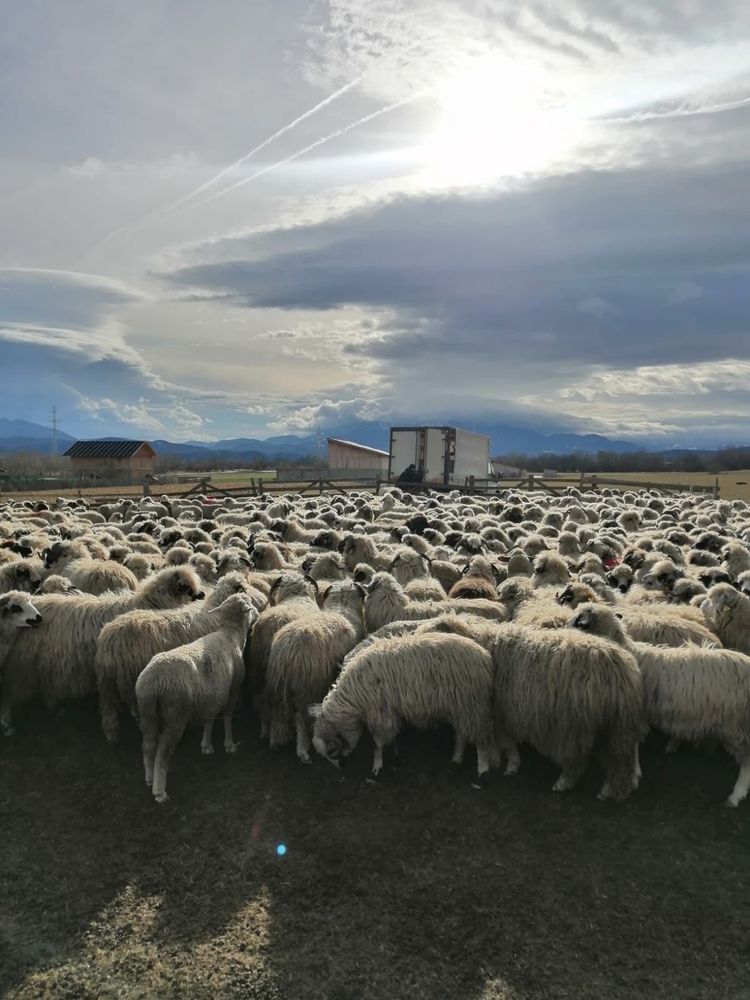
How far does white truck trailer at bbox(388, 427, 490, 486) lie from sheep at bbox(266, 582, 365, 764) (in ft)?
111

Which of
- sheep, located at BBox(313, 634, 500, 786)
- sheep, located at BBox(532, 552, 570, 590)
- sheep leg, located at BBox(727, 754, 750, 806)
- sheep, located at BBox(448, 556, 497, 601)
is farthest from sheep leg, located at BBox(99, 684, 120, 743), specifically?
sheep leg, located at BBox(727, 754, 750, 806)

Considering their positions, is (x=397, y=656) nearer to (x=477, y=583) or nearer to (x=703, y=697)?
(x=703, y=697)

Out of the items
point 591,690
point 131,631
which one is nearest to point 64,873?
point 131,631

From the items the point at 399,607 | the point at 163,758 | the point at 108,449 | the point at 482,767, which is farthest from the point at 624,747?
the point at 108,449

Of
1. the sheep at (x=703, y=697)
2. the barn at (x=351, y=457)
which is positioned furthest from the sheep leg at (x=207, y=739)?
the barn at (x=351, y=457)

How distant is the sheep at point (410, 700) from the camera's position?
664cm

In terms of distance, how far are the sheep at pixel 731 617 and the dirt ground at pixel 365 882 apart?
4.44 ft

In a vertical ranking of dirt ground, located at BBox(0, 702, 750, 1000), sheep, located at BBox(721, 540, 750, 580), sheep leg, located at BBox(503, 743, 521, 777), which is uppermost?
sheep, located at BBox(721, 540, 750, 580)

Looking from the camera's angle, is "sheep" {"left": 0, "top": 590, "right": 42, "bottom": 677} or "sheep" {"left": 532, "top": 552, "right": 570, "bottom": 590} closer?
"sheep" {"left": 0, "top": 590, "right": 42, "bottom": 677}

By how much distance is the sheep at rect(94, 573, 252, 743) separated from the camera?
23.8 feet

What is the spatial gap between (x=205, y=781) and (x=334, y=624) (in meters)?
2.12

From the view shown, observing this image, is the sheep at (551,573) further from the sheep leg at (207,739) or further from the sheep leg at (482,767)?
the sheep leg at (207,739)

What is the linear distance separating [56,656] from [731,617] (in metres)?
7.86

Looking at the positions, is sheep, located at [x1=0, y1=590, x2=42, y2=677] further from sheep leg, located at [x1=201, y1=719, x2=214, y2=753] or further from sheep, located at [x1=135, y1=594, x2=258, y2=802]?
sheep leg, located at [x1=201, y1=719, x2=214, y2=753]
